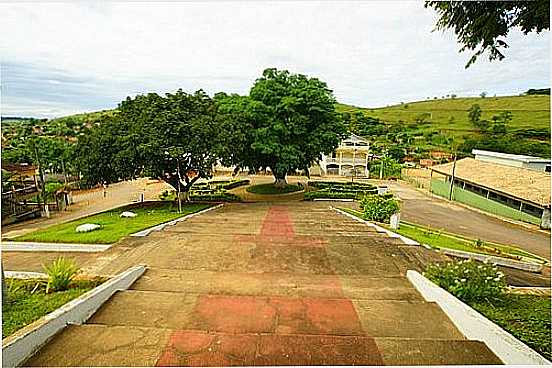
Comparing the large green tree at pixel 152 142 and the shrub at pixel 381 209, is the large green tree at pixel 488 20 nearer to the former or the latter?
the shrub at pixel 381 209

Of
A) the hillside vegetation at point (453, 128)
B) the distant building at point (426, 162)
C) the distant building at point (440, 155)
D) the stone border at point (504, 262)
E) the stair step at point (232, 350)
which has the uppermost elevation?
the hillside vegetation at point (453, 128)

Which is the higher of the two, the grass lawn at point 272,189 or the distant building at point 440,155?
the distant building at point 440,155

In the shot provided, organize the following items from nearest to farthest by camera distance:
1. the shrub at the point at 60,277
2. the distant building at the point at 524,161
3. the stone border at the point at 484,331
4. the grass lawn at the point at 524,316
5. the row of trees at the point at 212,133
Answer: the stone border at the point at 484,331 < the grass lawn at the point at 524,316 < the shrub at the point at 60,277 < the row of trees at the point at 212,133 < the distant building at the point at 524,161

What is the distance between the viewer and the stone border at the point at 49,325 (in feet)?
7.00

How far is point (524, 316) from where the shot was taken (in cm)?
314

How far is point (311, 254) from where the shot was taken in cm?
590

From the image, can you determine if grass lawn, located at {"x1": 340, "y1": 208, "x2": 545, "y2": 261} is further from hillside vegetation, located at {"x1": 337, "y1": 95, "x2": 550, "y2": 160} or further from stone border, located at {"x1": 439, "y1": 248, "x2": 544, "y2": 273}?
hillside vegetation, located at {"x1": 337, "y1": 95, "x2": 550, "y2": 160}

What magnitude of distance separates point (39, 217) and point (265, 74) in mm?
14322

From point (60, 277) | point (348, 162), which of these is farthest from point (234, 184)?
point (60, 277)

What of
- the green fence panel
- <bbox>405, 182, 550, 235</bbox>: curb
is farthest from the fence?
<bbox>405, 182, 550, 235</bbox>: curb

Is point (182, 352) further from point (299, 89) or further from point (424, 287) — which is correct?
point (299, 89)

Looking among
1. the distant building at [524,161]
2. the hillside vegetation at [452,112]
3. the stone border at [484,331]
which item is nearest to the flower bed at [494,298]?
the stone border at [484,331]

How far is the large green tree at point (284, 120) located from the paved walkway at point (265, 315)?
38.3 ft

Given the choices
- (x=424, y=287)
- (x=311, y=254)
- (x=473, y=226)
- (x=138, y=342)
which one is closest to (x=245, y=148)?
(x=473, y=226)
